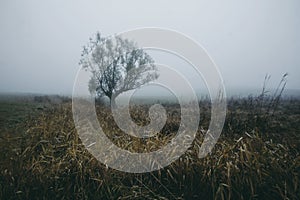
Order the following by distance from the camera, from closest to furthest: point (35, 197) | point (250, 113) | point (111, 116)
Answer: point (35, 197) < point (250, 113) < point (111, 116)

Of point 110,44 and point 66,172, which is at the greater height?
point 110,44

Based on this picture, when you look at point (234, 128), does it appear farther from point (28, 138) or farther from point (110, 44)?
point (110, 44)

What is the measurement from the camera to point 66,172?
3.75 m

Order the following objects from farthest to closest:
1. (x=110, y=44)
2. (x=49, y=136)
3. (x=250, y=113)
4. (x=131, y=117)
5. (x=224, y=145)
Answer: (x=110, y=44) < (x=131, y=117) < (x=250, y=113) < (x=49, y=136) < (x=224, y=145)

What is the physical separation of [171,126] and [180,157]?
2.46 metres

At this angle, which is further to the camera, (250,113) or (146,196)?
(250,113)

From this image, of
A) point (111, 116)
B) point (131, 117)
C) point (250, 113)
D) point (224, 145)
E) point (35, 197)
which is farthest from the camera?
point (111, 116)

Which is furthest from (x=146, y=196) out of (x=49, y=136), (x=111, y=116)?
(x=111, y=116)

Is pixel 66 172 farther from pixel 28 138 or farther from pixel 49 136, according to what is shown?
pixel 28 138

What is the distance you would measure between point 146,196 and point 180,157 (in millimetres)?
795

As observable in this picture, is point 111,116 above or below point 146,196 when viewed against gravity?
above

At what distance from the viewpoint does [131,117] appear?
7.07 m


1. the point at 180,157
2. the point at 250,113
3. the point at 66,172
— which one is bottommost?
the point at 66,172

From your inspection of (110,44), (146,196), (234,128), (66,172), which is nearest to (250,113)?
(234,128)
